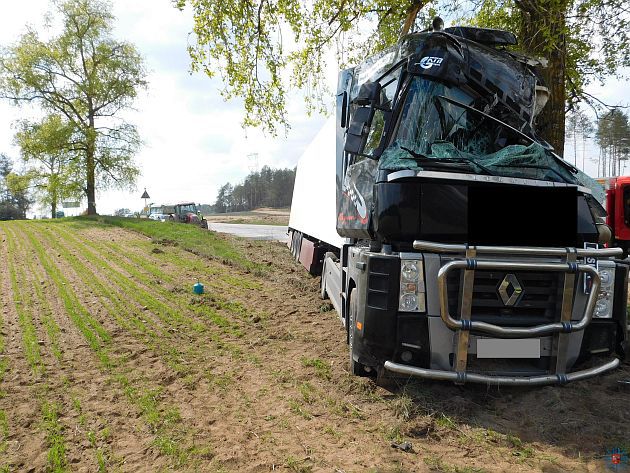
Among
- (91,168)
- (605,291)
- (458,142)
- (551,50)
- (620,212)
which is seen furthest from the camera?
(91,168)

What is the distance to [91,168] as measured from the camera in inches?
1110

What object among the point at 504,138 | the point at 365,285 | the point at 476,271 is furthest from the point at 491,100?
the point at 365,285

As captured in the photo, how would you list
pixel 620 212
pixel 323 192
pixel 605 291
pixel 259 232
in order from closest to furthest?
pixel 605 291
pixel 323 192
pixel 620 212
pixel 259 232

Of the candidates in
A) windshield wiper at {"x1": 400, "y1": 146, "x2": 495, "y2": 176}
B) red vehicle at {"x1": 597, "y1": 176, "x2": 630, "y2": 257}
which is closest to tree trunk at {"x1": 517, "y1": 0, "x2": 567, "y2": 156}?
windshield wiper at {"x1": 400, "y1": 146, "x2": 495, "y2": 176}

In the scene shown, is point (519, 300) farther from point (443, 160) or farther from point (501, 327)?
point (443, 160)

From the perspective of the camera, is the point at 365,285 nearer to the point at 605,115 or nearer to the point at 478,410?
the point at 478,410

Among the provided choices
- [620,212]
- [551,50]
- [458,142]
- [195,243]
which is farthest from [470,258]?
[195,243]

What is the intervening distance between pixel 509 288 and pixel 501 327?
0.33m

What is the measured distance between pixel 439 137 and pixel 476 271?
4.42ft

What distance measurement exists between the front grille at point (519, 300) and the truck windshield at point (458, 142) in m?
0.89

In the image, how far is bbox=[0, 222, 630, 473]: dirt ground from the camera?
310cm

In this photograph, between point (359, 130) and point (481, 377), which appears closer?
point (481, 377)

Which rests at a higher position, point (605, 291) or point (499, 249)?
point (499, 249)

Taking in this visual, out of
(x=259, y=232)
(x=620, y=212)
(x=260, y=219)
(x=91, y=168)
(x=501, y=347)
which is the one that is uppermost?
(x=91, y=168)
